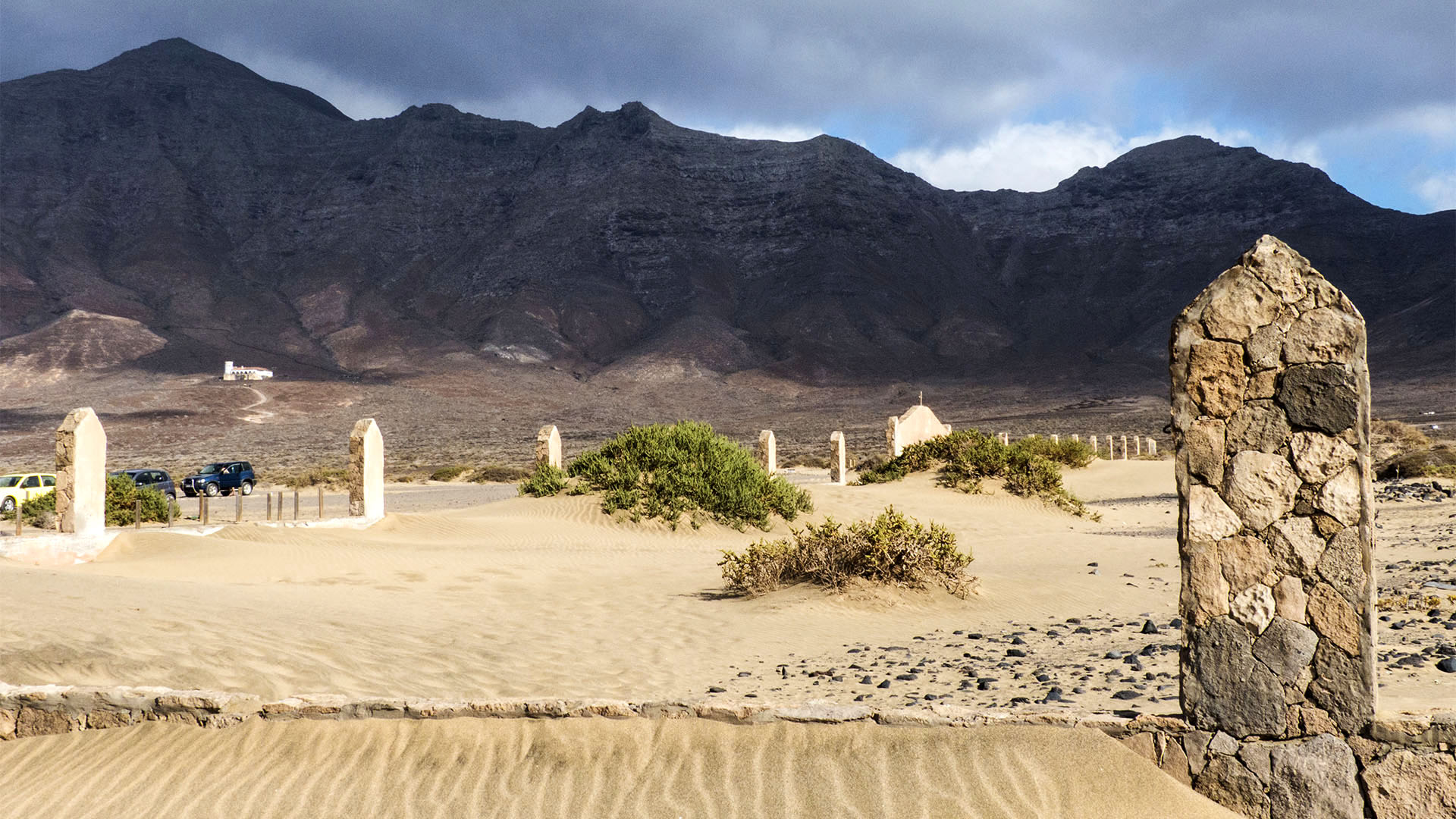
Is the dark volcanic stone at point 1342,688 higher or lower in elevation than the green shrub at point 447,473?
lower

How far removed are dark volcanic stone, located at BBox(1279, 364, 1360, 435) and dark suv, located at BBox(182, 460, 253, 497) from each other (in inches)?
1353

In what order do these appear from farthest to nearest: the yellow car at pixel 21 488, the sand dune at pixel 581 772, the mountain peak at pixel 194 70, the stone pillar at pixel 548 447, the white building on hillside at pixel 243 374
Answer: the mountain peak at pixel 194 70, the white building on hillside at pixel 243 374, the yellow car at pixel 21 488, the stone pillar at pixel 548 447, the sand dune at pixel 581 772

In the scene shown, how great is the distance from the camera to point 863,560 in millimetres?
11172

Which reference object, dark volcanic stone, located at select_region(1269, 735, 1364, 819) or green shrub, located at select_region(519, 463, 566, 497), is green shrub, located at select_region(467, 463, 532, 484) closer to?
green shrub, located at select_region(519, 463, 566, 497)

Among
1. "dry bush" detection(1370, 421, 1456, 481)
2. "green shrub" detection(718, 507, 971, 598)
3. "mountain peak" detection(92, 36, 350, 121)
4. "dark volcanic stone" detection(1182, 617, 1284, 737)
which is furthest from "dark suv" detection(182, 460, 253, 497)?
"mountain peak" detection(92, 36, 350, 121)

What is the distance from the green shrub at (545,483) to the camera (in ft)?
73.0

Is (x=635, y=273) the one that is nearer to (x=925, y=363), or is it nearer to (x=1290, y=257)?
(x=925, y=363)

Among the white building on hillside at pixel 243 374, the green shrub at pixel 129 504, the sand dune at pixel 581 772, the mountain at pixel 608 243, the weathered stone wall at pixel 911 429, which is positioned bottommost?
the sand dune at pixel 581 772

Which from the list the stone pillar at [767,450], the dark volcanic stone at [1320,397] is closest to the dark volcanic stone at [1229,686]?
the dark volcanic stone at [1320,397]

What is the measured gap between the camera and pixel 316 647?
334 inches

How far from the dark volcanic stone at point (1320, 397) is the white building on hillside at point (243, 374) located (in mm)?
93404

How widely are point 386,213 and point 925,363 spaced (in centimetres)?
7063

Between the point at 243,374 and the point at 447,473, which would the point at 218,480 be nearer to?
the point at 447,473

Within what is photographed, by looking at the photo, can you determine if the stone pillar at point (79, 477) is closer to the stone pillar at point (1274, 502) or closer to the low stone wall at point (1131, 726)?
the low stone wall at point (1131, 726)
